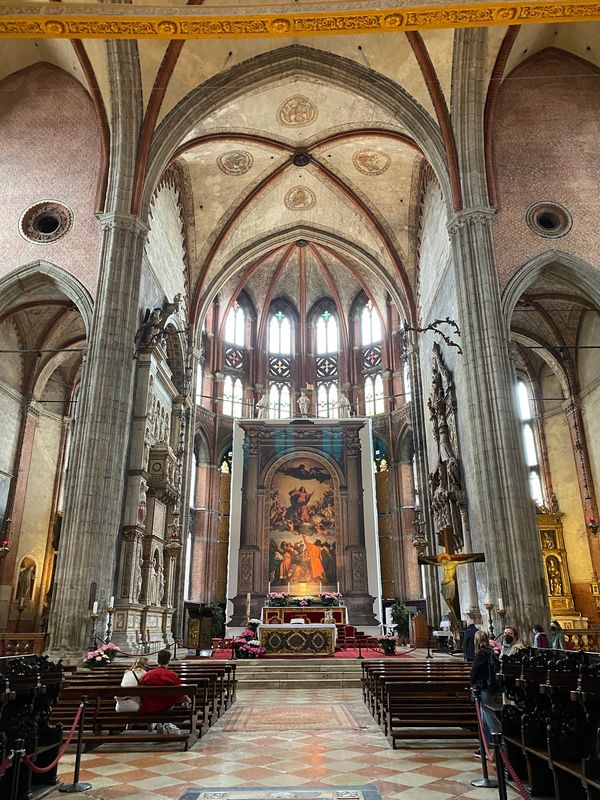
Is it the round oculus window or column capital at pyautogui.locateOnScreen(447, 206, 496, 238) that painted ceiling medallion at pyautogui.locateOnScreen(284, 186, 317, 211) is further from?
the round oculus window

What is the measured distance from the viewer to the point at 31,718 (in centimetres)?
539

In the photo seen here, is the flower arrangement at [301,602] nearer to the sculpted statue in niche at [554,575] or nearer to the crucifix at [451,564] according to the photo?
the crucifix at [451,564]

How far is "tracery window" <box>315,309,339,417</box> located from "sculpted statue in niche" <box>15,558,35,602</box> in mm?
18158

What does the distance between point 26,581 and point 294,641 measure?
1136cm

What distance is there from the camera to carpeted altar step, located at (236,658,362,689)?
14461 mm

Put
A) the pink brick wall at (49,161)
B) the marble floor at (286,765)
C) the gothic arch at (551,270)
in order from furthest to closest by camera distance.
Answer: the pink brick wall at (49,161) → the gothic arch at (551,270) → the marble floor at (286,765)

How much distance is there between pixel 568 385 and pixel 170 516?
15.9 m

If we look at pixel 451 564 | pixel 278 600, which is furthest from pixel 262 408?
pixel 451 564

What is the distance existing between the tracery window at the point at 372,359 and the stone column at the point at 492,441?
684 inches

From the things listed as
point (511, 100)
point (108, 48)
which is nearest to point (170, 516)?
point (108, 48)

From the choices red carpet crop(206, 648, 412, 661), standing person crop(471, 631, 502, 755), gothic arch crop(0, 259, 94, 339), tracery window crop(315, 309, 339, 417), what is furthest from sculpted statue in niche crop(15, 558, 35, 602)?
standing person crop(471, 631, 502, 755)

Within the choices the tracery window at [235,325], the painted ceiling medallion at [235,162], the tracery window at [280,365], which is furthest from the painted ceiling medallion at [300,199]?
the tracery window at [280,365]

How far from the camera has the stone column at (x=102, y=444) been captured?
46.3 ft

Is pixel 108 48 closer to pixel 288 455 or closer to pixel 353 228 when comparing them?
pixel 353 228
